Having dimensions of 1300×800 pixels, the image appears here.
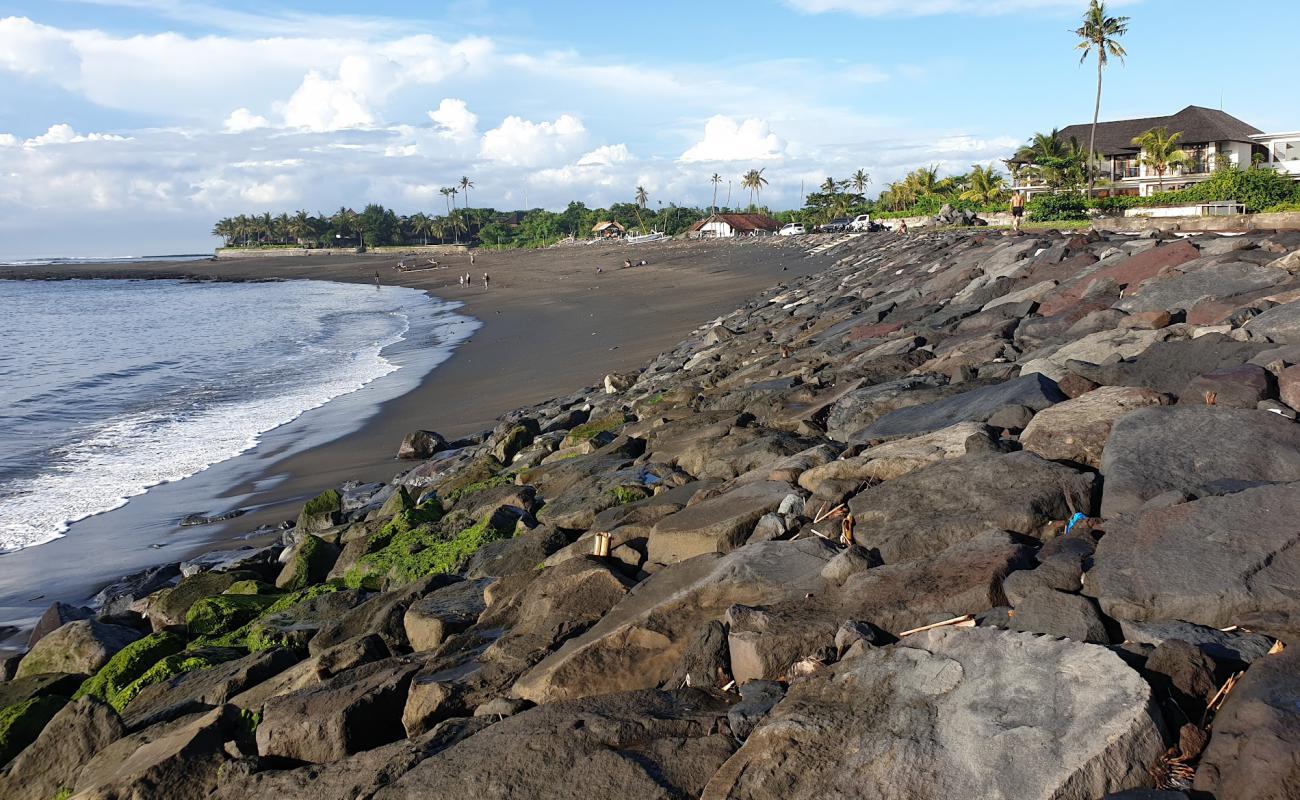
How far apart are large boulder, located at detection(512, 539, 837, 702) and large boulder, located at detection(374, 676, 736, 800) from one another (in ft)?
1.07

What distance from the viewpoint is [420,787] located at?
3.14m

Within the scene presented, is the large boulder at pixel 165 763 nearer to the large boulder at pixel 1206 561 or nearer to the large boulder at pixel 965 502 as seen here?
the large boulder at pixel 965 502

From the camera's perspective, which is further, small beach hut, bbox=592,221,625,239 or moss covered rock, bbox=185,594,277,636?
small beach hut, bbox=592,221,625,239

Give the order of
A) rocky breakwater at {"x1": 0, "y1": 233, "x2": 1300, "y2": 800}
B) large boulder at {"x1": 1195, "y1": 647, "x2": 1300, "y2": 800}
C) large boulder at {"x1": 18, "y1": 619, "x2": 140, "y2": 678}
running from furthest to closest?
large boulder at {"x1": 18, "y1": 619, "x2": 140, "y2": 678}, rocky breakwater at {"x1": 0, "y1": 233, "x2": 1300, "y2": 800}, large boulder at {"x1": 1195, "y1": 647, "x2": 1300, "y2": 800}

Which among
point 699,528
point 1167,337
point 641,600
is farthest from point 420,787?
point 1167,337

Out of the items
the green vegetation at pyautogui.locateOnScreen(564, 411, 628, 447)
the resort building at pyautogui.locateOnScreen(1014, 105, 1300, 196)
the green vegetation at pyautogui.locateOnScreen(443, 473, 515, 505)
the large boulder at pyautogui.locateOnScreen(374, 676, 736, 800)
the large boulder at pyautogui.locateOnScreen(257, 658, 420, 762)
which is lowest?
the green vegetation at pyautogui.locateOnScreen(443, 473, 515, 505)

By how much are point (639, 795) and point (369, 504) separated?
24.9ft

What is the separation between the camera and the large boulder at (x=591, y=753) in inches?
116

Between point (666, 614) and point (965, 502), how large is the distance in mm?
1444

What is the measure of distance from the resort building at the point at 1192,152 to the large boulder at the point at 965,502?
51.3m

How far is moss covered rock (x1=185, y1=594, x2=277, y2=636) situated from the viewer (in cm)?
638

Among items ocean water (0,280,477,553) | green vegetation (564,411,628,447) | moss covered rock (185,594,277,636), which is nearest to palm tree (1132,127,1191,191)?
ocean water (0,280,477,553)

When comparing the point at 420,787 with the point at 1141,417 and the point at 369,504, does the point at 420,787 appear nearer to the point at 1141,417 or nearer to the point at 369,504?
the point at 1141,417

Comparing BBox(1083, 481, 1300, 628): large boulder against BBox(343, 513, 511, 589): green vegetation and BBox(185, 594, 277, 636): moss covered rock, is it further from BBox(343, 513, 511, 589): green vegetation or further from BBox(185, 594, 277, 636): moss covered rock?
BBox(185, 594, 277, 636): moss covered rock
